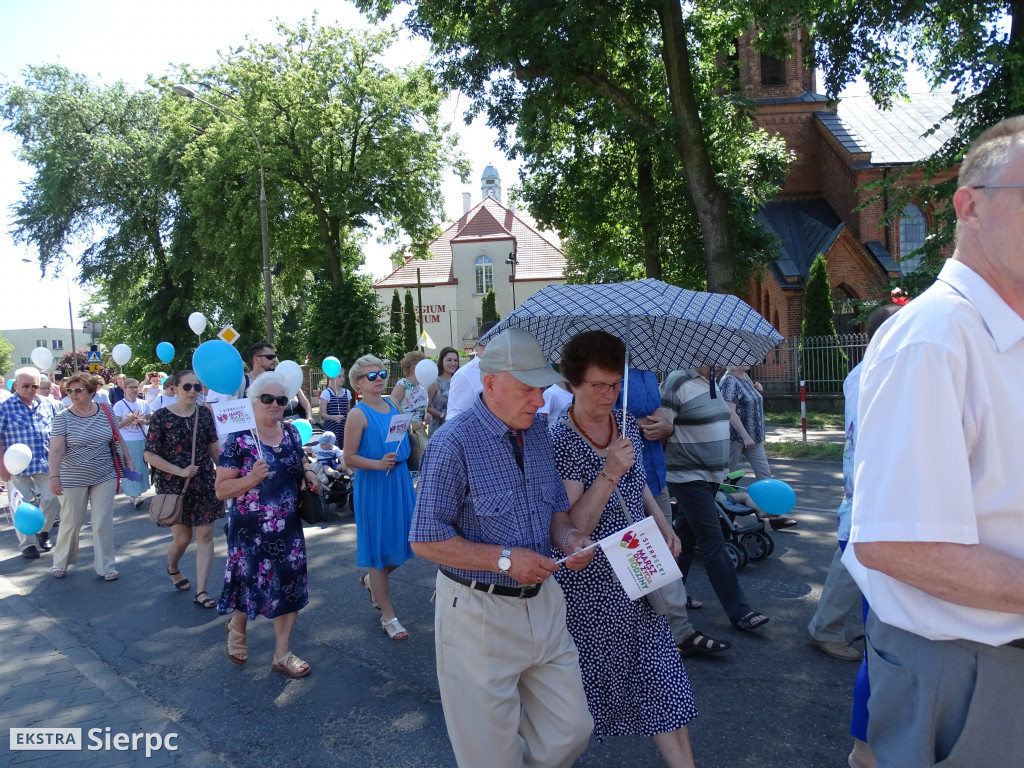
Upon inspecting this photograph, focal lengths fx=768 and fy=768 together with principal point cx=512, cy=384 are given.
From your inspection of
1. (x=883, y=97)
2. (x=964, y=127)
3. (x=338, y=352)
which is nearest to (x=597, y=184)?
(x=883, y=97)

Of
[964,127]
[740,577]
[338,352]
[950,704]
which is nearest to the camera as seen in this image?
[950,704]

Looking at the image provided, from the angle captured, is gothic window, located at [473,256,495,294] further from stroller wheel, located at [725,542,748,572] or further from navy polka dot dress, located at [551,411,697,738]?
navy polka dot dress, located at [551,411,697,738]

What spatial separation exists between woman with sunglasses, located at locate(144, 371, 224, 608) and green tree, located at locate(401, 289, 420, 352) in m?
42.9

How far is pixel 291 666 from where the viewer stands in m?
4.80

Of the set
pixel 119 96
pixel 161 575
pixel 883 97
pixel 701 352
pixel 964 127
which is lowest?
pixel 161 575

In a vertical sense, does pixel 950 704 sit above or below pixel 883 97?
below

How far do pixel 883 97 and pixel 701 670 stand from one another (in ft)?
47.5

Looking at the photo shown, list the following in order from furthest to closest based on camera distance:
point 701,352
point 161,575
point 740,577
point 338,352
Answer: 1. point 338,352
2. point 161,575
3. point 740,577
4. point 701,352

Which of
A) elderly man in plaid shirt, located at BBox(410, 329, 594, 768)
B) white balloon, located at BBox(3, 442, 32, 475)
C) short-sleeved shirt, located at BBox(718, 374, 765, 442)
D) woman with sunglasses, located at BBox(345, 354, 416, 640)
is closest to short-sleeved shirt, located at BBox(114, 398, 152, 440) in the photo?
white balloon, located at BBox(3, 442, 32, 475)

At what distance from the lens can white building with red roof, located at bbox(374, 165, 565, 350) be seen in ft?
177

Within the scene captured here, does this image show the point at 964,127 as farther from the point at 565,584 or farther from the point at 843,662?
the point at 565,584

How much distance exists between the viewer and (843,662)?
4645 millimetres

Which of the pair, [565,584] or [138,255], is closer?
[565,584]

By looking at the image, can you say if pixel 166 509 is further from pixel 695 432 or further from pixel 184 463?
pixel 695 432
